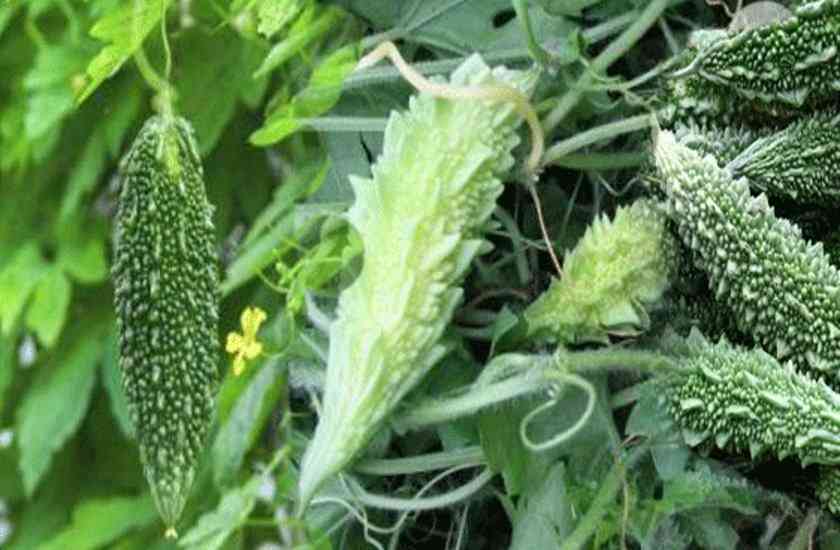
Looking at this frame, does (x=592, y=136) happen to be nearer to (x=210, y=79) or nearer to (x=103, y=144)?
(x=210, y=79)

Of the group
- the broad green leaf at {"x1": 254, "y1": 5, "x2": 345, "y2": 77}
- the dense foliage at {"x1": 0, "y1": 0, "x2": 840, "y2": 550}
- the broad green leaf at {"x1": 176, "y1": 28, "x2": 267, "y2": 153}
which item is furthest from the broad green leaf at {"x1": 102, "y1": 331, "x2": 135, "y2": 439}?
the broad green leaf at {"x1": 254, "y1": 5, "x2": 345, "y2": 77}

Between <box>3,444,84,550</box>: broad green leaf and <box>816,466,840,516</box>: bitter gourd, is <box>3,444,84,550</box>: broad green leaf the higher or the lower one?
the lower one

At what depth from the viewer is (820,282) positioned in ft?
2.22

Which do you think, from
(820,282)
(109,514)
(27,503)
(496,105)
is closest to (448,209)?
(496,105)

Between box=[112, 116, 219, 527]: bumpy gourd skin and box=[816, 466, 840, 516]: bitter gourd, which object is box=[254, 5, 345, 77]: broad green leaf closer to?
box=[112, 116, 219, 527]: bumpy gourd skin

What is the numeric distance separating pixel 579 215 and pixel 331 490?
17cm

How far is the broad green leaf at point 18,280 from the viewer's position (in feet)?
4.20

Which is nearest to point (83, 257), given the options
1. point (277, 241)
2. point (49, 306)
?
point (49, 306)

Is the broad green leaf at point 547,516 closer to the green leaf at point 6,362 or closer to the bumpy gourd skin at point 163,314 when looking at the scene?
the bumpy gourd skin at point 163,314

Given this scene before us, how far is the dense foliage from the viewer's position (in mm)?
678

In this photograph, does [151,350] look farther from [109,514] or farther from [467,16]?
[109,514]

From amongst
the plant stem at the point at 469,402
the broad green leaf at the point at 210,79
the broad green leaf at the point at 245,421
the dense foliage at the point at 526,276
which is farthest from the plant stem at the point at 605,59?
the broad green leaf at the point at 210,79

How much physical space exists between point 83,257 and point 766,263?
767 millimetres

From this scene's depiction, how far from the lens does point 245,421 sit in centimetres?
99
